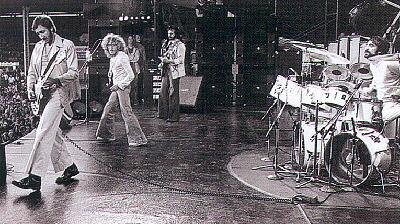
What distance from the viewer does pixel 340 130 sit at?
609 cm

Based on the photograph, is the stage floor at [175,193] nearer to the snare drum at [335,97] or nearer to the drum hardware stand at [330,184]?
the drum hardware stand at [330,184]

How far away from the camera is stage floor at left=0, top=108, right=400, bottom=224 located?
463 cm

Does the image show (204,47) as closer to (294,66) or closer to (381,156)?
(294,66)

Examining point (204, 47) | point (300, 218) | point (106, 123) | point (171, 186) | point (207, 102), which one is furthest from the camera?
point (204, 47)

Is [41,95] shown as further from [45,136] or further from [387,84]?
[387,84]

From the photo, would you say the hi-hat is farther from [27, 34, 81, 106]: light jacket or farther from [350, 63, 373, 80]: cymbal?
[27, 34, 81, 106]: light jacket

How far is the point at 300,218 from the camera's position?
4.63m

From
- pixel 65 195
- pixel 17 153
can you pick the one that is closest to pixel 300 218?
pixel 65 195

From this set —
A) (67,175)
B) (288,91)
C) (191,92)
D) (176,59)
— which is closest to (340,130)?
(288,91)

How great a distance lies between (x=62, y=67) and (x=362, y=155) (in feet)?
10.7

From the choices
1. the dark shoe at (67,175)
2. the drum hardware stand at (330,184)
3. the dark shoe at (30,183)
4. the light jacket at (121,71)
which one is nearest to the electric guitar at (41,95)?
the dark shoe at (30,183)

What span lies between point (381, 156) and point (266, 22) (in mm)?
9513

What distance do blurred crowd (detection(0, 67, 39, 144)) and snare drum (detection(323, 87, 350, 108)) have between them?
3.73 metres

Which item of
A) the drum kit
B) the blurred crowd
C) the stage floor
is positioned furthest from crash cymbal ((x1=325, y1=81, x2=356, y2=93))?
the blurred crowd
